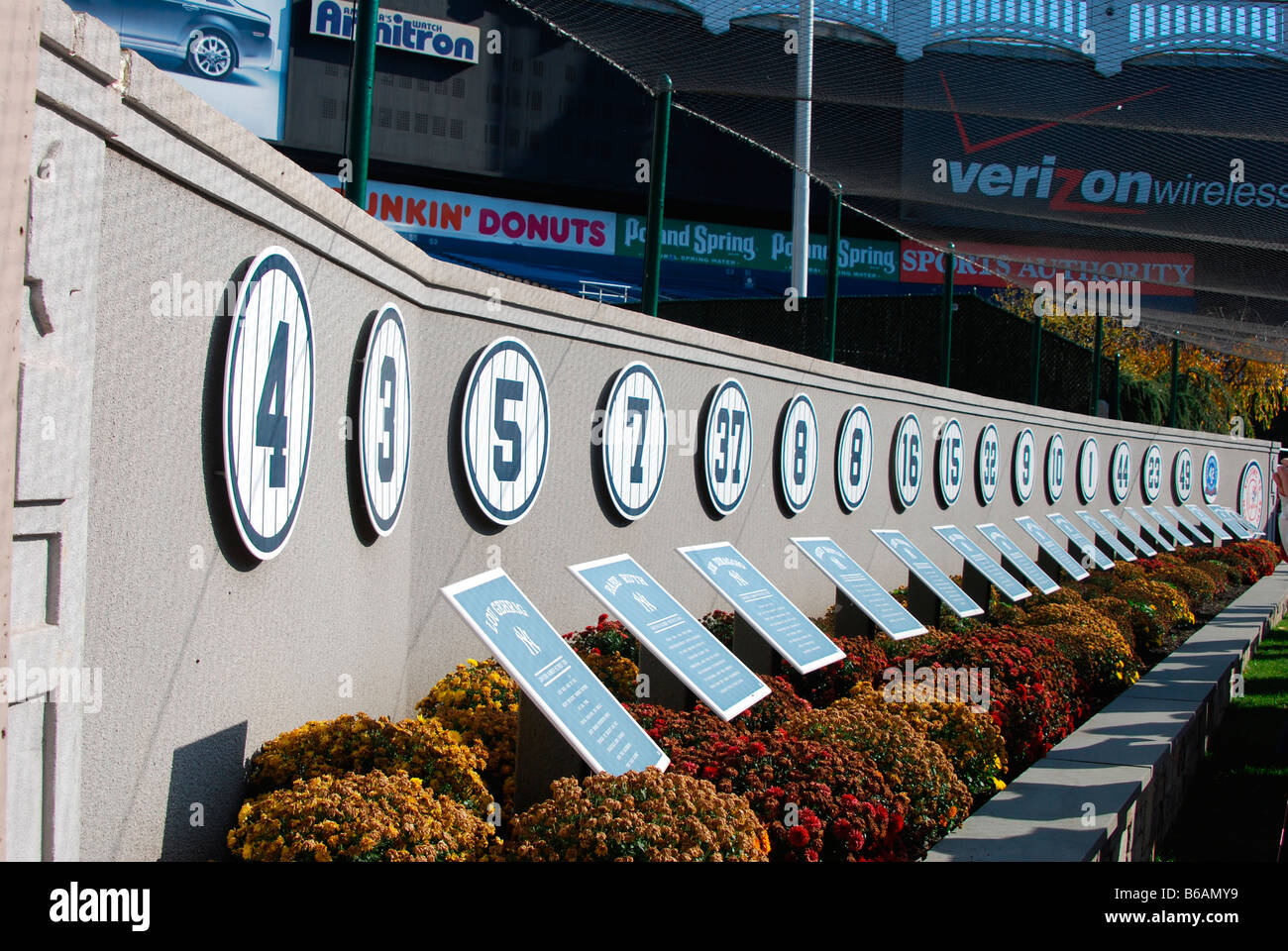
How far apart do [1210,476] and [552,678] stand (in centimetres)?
2430

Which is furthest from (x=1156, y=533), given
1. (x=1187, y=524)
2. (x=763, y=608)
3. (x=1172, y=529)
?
(x=763, y=608)

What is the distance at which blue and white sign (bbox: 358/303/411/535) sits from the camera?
478 centimetres

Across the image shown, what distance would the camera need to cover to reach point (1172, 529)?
18594 millimetres

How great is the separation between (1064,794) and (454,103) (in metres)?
28.9

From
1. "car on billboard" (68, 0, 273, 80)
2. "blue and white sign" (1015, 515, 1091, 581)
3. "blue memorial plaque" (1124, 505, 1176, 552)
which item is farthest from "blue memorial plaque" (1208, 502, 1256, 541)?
"car on billboard" (68, 0, 273, 80)

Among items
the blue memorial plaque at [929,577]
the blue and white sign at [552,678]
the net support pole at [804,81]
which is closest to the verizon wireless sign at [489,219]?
the net support pole at [804,81]

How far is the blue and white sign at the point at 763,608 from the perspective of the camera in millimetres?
5871

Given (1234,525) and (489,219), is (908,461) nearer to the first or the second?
(1234,525)

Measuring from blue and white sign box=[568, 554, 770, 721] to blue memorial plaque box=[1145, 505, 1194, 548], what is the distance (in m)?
15.3

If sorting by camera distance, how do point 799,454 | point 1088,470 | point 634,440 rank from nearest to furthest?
point 634,440
point 799,454
point 1088,470

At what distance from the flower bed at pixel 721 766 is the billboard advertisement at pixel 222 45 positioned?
83.4ft

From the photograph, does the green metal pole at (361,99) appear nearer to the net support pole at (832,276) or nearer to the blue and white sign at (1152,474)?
Answer: the net support pole at (832,276)
